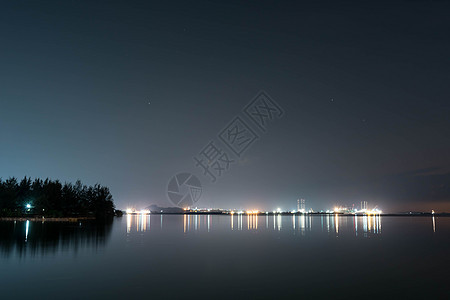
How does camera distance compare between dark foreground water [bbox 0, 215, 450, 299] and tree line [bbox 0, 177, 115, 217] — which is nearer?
dark foreground water [bbox 0, 215, 450, 299]

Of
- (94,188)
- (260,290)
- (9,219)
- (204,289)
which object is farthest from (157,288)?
(94,188)

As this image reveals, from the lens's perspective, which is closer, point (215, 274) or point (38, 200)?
point (215, 274)

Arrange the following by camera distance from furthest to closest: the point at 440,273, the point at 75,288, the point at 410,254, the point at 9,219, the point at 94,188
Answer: the point at 94,188
the point at 9,219
the point at 410,254
the point at 440,273
the point at 75,288

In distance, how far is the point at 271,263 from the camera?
1147 inches

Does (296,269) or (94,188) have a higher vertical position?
(94,188)

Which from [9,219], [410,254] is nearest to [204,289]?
[410,254]

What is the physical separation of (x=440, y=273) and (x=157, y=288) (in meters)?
20.3

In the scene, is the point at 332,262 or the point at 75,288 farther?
the point at 332,262

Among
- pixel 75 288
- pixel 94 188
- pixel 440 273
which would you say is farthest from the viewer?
pixel 94 188

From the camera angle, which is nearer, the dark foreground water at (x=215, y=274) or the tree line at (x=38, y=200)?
the dark foreground water at (x=215, y=274)

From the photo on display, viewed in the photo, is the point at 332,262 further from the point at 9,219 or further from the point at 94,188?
the point at 94,188

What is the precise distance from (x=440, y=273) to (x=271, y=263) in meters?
12.4

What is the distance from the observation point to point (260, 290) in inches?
765

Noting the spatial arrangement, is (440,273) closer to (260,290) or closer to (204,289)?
(260,290)
